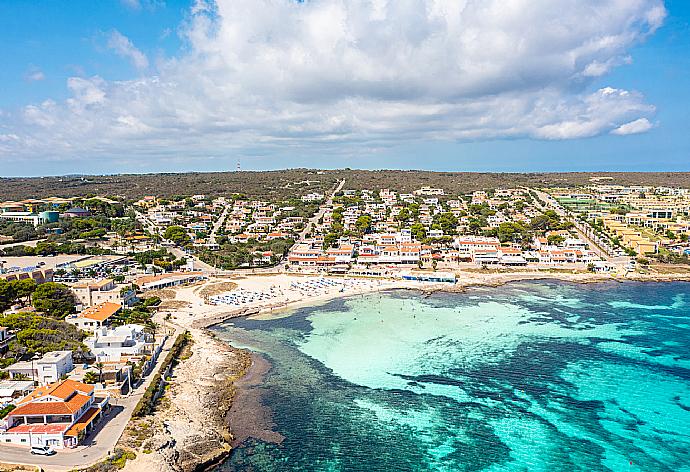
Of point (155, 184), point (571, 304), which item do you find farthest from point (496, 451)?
point (155, 184)

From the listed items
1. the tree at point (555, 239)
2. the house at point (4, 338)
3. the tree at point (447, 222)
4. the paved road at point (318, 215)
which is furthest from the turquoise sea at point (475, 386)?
the paved road at point (318, 215)

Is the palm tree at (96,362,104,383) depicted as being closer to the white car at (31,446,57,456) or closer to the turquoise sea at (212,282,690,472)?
the white car at (31,446,57,456)

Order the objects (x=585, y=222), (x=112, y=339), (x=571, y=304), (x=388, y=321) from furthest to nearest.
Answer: (x=585, y=222) < (x=571, y=304) < (x=388, y=321) < (x=112, y=339)

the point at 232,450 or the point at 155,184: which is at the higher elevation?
the point at 155,184

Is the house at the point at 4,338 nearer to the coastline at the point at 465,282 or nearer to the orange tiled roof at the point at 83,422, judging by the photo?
the orange tiled roof at the point at 83,422

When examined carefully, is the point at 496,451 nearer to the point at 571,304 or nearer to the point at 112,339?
the point at 112,339

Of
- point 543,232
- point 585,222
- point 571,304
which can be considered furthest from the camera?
point 585,222

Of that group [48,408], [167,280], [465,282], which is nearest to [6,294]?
[167,280]
